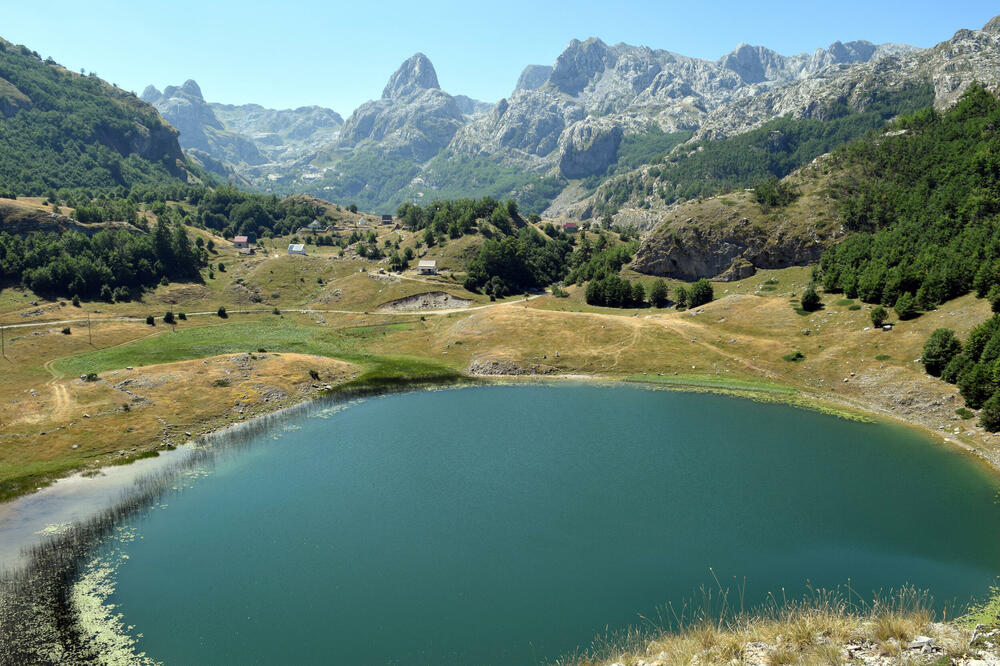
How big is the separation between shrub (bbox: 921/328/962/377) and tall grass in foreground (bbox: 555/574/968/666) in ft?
185

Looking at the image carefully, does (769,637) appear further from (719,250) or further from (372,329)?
(719,250)

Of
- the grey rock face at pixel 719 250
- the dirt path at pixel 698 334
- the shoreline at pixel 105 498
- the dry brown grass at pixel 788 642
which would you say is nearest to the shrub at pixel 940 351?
the shoreline at pixel 105 498

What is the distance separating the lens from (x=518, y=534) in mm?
48188

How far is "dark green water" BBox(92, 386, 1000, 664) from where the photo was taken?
37.3m

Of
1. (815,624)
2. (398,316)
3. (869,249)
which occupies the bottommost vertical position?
(815,624)

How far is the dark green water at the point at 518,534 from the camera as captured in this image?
37.3 meters

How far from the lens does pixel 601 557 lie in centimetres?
4425

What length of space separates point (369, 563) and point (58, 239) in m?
180

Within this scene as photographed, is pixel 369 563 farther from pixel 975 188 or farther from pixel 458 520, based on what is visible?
pixel 975 188

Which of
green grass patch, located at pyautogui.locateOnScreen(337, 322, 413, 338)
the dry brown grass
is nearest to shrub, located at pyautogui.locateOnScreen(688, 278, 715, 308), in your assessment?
green grass patch, located at pyautogui.locateOnScreen(337, 322, 413, 338)

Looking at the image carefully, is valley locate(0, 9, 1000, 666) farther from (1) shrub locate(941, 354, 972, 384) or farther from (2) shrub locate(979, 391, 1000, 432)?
(1) shrub locate(941, 354, 972, 384)

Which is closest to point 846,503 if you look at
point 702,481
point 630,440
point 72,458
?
point 702,481

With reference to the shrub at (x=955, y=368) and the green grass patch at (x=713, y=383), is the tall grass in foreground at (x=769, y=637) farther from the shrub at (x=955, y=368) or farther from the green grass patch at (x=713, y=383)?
the green grass patch at (x=713, y=383)

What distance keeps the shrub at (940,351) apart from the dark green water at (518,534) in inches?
593
